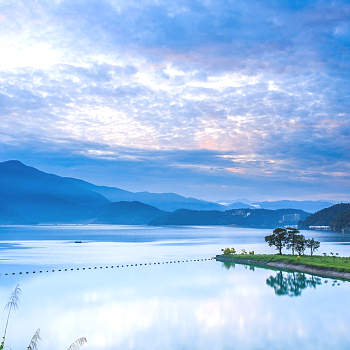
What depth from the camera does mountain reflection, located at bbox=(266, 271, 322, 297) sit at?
33250 millimetres

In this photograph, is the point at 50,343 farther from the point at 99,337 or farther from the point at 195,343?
the point at 195,343

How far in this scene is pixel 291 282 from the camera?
123ft

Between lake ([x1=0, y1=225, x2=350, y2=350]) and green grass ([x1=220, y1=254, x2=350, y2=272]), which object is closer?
lake ([x1=0, y1=225, x2=350, y2=350])

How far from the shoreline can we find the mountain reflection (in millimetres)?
1082

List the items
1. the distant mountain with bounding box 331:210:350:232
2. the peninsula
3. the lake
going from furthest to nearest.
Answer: the distant mountain with bounding box 331:210:350:232, the peninsula, the lake

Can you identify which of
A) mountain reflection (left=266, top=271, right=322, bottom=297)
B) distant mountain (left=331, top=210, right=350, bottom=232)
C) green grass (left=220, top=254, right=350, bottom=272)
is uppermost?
distant mountain (left=331, top=210, right=350, bottom=232)

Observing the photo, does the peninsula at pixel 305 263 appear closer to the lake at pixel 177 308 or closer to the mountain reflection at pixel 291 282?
the mountain reflection at pixel 291 282

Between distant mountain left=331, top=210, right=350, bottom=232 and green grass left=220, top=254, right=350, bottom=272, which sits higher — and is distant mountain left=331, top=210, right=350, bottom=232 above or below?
above

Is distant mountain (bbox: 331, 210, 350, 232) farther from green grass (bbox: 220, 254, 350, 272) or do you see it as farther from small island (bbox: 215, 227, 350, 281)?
green grass (bbox: 220, 254, 350, 272)

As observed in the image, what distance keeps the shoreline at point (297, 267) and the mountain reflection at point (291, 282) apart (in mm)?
1082

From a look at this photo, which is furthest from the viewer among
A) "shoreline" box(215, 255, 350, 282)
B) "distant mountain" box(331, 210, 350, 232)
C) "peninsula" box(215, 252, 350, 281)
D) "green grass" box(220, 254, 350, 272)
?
"distant mountain" box(331, 210, 350, 232)

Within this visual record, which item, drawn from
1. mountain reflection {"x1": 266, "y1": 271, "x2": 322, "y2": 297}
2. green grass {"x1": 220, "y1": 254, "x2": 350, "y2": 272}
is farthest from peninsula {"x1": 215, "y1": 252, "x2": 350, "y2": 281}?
mountain reflection {"x1": 266, "y1": 271, "x2": 322, "y2": 297}

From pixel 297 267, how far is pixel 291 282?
6613 millimetres

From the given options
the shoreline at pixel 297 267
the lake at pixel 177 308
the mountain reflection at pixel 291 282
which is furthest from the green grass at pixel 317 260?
the lake at pixel 177 308
